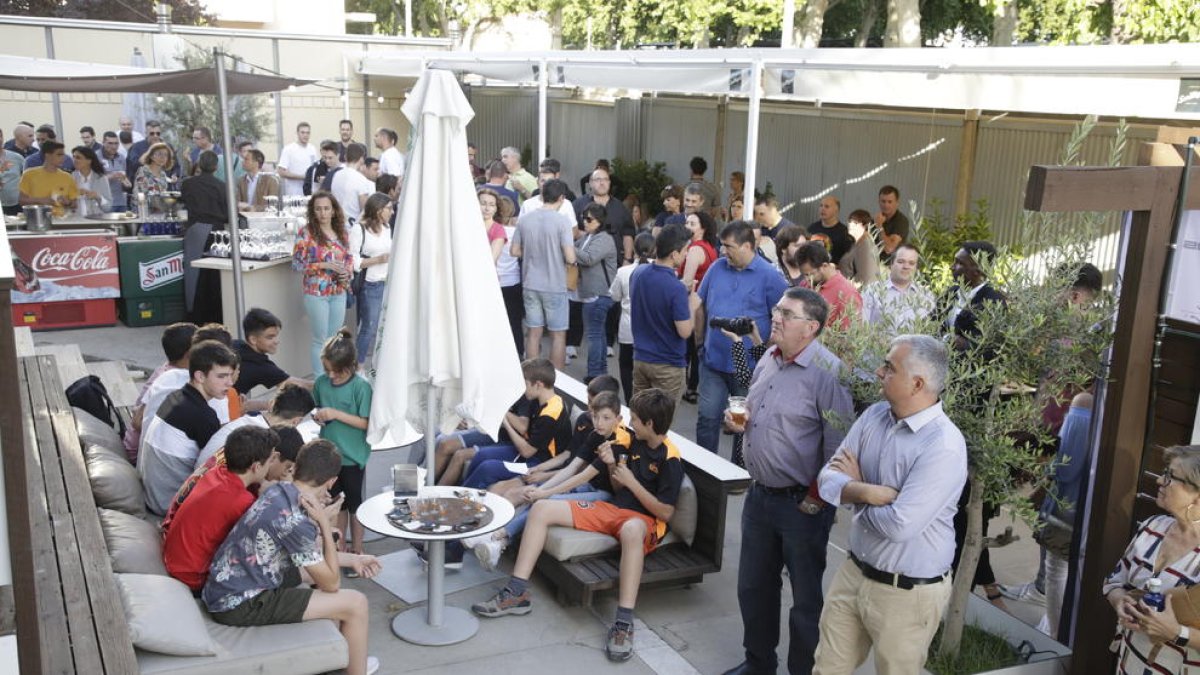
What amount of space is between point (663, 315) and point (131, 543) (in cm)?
362

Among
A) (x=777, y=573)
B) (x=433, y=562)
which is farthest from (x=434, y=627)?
(x=777, y=573)

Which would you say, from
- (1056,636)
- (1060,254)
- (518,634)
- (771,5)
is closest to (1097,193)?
(1060,254)

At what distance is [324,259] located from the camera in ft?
28.8

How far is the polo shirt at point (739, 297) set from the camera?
6766 millimetres

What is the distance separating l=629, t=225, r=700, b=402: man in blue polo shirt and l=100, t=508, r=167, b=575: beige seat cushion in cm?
338

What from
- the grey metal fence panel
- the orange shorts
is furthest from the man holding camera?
the grey metal fence panel

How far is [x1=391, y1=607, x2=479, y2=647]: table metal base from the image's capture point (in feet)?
16.8

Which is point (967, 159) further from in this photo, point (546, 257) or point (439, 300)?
point (439, 300)

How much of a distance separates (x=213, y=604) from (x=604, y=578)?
1855 millimetres

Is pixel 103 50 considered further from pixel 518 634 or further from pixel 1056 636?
pixel 1056 636

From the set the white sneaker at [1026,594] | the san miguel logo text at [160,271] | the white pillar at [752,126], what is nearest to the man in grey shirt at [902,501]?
the white sneaker at [1026,594]

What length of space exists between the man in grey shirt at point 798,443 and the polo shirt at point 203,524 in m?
2.26

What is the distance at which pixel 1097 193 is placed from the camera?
3898 mm

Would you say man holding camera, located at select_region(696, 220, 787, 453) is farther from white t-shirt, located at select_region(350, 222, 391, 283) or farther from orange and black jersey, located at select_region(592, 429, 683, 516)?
white t-shirt, located at select_region(350, 222, 391, 283)
